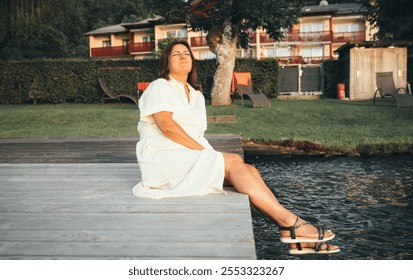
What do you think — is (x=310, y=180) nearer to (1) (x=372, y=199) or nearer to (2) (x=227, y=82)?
(1) (x=372, y=199)

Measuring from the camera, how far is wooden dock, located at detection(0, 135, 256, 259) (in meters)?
2.13

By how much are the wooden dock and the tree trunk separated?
44.1 ft

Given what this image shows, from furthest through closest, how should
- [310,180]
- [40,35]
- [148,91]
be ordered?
[40,35] → [310,180] → [148,91]

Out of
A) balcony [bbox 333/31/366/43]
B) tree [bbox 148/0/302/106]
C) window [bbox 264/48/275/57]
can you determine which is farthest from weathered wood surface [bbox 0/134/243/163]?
balcony [bbox 333/31/366/43]

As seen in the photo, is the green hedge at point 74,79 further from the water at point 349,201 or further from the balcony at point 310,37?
the balcony at point 310,37

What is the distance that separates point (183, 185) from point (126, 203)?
0.41 m

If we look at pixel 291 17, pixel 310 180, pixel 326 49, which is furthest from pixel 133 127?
pixel 326 49

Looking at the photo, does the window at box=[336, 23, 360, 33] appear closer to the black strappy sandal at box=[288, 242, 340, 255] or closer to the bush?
the bush

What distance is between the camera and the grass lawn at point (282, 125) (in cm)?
921

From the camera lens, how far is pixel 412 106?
14.1 meters

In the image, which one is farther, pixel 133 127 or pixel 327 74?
pixel 327 74

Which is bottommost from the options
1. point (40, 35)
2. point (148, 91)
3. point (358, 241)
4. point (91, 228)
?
point (358, 241)

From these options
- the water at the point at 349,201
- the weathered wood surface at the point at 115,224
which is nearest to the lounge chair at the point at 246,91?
the water at the point at 349,201

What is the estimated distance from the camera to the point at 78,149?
669 cm
